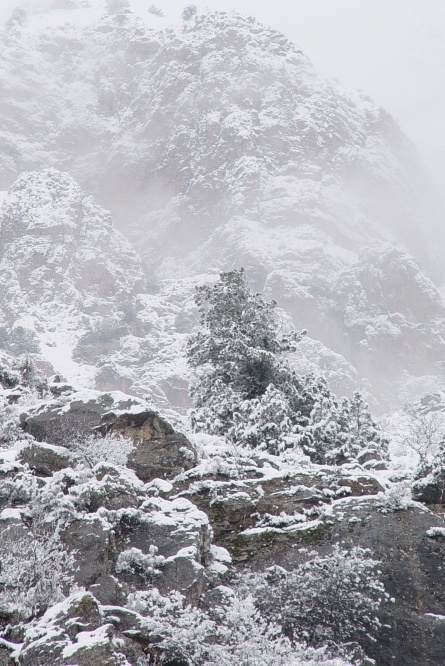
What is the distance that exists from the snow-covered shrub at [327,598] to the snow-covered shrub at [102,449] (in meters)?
4.42

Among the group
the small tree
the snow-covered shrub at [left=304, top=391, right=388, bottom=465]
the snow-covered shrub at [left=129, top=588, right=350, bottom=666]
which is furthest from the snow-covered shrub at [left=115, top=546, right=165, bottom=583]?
the small tree

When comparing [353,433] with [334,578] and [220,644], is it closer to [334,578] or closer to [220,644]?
[334,578]

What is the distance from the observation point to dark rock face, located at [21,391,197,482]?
13.6 meters

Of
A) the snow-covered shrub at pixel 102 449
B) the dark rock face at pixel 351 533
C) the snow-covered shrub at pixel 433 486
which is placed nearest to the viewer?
the dark rock face at pixel 351 533

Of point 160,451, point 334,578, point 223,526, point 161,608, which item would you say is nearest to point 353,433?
point 160,451

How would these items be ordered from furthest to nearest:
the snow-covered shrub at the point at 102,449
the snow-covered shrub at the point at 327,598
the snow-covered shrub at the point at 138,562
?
the snow-covered shrub at the point at 102,449
the snow-covered shrub at the point at 138,562
the snow-covered shrub at the point at 327,598

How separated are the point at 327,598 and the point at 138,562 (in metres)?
2.66

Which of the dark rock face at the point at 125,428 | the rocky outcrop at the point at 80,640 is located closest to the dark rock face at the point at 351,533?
the dark rock face at the point at 125,428

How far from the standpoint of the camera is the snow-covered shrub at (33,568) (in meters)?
8.45

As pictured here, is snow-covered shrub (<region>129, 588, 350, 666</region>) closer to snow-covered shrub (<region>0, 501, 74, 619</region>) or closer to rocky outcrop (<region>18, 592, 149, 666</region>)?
rocky outcrop (<region>18, 592, 149, 666</region>)

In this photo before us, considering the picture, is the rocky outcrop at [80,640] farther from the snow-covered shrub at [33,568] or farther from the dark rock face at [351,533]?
the dark rock face at [351,533]

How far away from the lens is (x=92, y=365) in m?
180

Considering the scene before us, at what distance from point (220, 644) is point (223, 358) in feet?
59.2

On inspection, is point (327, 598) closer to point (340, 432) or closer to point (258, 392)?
point (340, 432)
